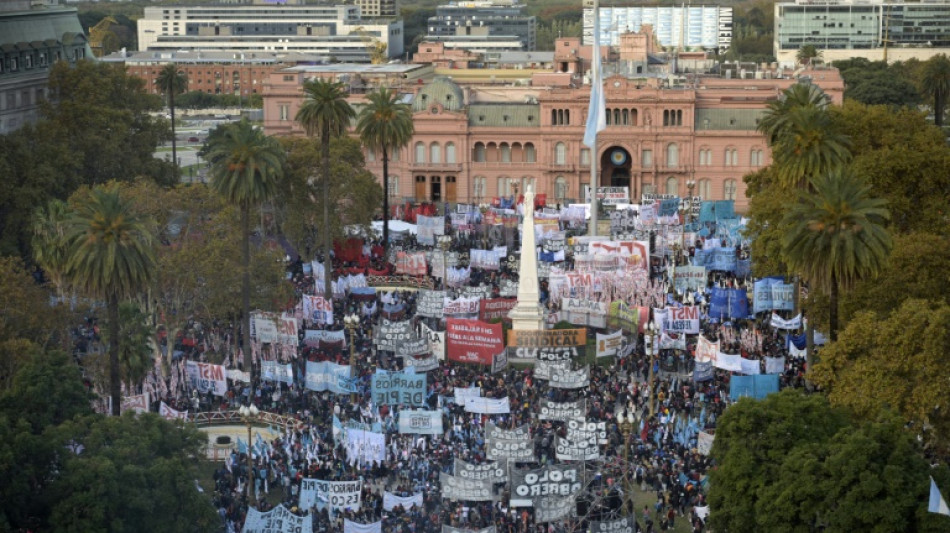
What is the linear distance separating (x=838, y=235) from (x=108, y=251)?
26315 millimetres

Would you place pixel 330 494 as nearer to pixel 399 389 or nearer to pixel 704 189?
pixel 399 389

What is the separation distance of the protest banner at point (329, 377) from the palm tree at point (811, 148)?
2504cm

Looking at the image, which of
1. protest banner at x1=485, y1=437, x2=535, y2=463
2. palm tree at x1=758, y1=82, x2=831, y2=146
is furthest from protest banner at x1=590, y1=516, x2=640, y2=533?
palm tree at x1=758, y1=82, x2=831, y2=146

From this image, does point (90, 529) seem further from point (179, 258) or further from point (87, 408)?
point (179, 258)

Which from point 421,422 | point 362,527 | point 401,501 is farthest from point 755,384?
point 362,527

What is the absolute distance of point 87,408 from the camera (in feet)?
193

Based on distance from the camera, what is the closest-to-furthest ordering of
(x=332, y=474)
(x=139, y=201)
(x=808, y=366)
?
(x=332, y=474) → (x=808, y=366) → (x=139, y=201)

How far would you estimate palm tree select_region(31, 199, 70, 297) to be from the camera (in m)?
78.1

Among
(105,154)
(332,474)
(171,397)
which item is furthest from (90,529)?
(105,154)

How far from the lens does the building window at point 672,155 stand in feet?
418

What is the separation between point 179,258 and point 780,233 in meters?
27.5

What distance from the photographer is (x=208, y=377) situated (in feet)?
225

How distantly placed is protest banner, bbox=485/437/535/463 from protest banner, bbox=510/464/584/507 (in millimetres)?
2852

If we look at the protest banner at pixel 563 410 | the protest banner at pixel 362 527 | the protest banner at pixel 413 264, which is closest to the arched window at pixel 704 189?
the protest banner at pixel 413 264
